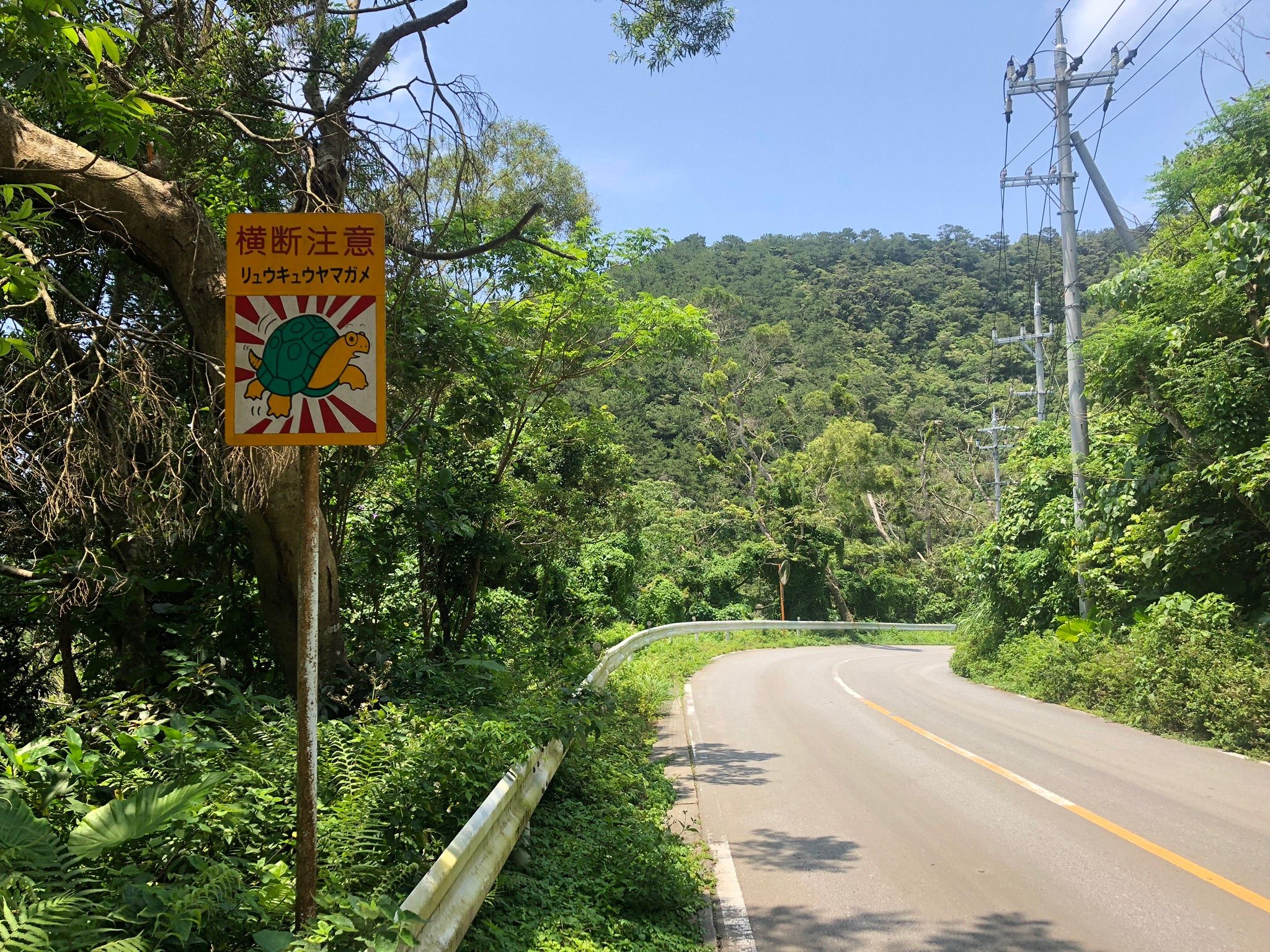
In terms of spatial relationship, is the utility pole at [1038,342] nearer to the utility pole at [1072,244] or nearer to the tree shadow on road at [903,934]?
the utility pole at [1072,244]

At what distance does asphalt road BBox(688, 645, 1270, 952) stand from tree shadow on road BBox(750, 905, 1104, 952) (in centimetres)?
1

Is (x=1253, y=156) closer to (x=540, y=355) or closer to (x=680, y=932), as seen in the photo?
(x=540, y=355)

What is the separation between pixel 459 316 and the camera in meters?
9.17

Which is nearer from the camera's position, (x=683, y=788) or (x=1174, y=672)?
(x=683, y=788)

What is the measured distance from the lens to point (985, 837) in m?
6.70

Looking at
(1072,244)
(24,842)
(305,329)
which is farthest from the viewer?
(1072,244)

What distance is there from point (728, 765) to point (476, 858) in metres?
6.34

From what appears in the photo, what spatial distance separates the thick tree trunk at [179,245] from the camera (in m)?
5.14

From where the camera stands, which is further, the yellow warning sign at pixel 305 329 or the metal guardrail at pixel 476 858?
the metal guardrail at pixel 476 858

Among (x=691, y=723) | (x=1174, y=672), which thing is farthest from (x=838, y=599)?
(x=1174, y=672)

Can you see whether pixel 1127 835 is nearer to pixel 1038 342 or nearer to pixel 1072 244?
pixel 1072 244

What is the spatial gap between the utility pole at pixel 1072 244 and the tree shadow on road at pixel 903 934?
1322 centimetres

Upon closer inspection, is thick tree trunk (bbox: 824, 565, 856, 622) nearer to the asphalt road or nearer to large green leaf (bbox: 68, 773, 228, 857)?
the asphalt road

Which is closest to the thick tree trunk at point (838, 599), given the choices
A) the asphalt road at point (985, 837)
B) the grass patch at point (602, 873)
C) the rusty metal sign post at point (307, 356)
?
the asphalt road at point (985, 837)
